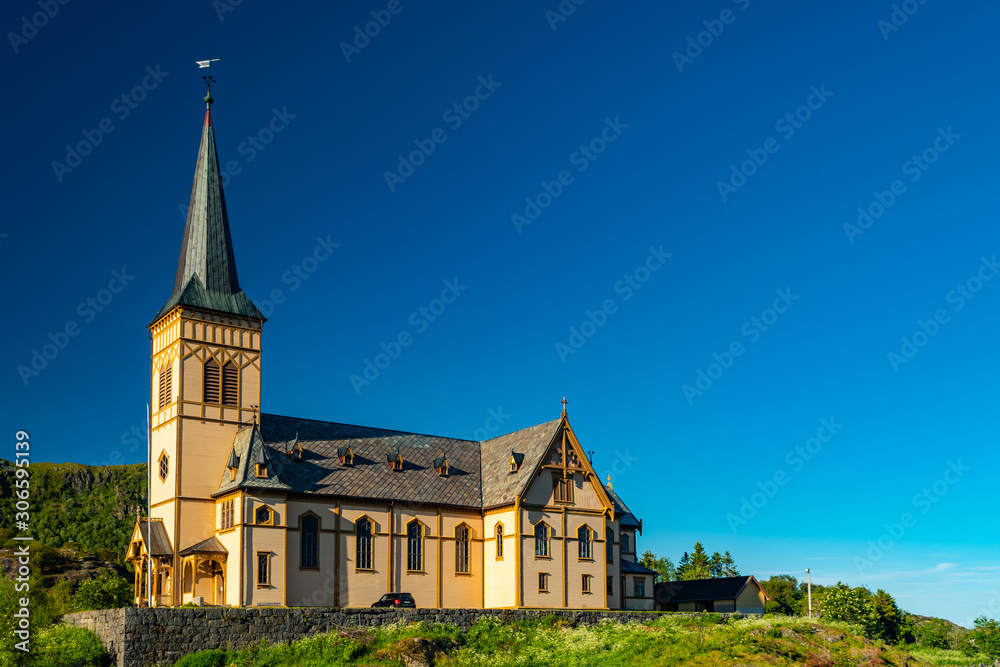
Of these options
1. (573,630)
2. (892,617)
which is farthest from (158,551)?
(892,617)

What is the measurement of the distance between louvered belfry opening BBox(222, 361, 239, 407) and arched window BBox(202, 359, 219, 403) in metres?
0.37

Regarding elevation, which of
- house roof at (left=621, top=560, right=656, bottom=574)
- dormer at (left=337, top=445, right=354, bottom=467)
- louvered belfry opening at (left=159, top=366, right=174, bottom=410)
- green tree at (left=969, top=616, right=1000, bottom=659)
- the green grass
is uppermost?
louvered belfry opening at (left=159, top=366, right=174, bottom=410)

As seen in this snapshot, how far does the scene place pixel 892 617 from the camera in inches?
3802

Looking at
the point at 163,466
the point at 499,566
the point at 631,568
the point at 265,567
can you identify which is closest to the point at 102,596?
the point at 163,466

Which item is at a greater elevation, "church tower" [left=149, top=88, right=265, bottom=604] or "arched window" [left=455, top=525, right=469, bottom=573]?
"church tower" [left=149, top=88, right=265, bottom=604]

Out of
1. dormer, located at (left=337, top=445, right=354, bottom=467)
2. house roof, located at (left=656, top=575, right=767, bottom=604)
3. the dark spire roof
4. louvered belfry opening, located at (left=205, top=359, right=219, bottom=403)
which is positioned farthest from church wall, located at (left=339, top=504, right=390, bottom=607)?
house roof, located at (left=656, top=575, right=767, bottom=604)

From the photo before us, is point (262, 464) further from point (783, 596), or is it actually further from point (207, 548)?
point (783, 596)

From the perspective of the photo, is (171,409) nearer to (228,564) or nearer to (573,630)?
(228,564)

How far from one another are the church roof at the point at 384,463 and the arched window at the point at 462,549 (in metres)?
1.45

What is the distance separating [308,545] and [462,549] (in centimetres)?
929

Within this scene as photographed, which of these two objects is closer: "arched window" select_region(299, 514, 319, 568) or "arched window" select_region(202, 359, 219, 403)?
"arched window" select_region(299, 514, 319, 568)

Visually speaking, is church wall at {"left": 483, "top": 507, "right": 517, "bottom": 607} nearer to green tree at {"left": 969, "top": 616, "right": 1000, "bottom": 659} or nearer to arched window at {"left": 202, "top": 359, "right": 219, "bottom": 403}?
arched window at {"left": 202, "top": 359, "right": 219, "bottom": 403}

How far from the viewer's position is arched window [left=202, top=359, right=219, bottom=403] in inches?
2128

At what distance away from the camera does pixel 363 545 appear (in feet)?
175
